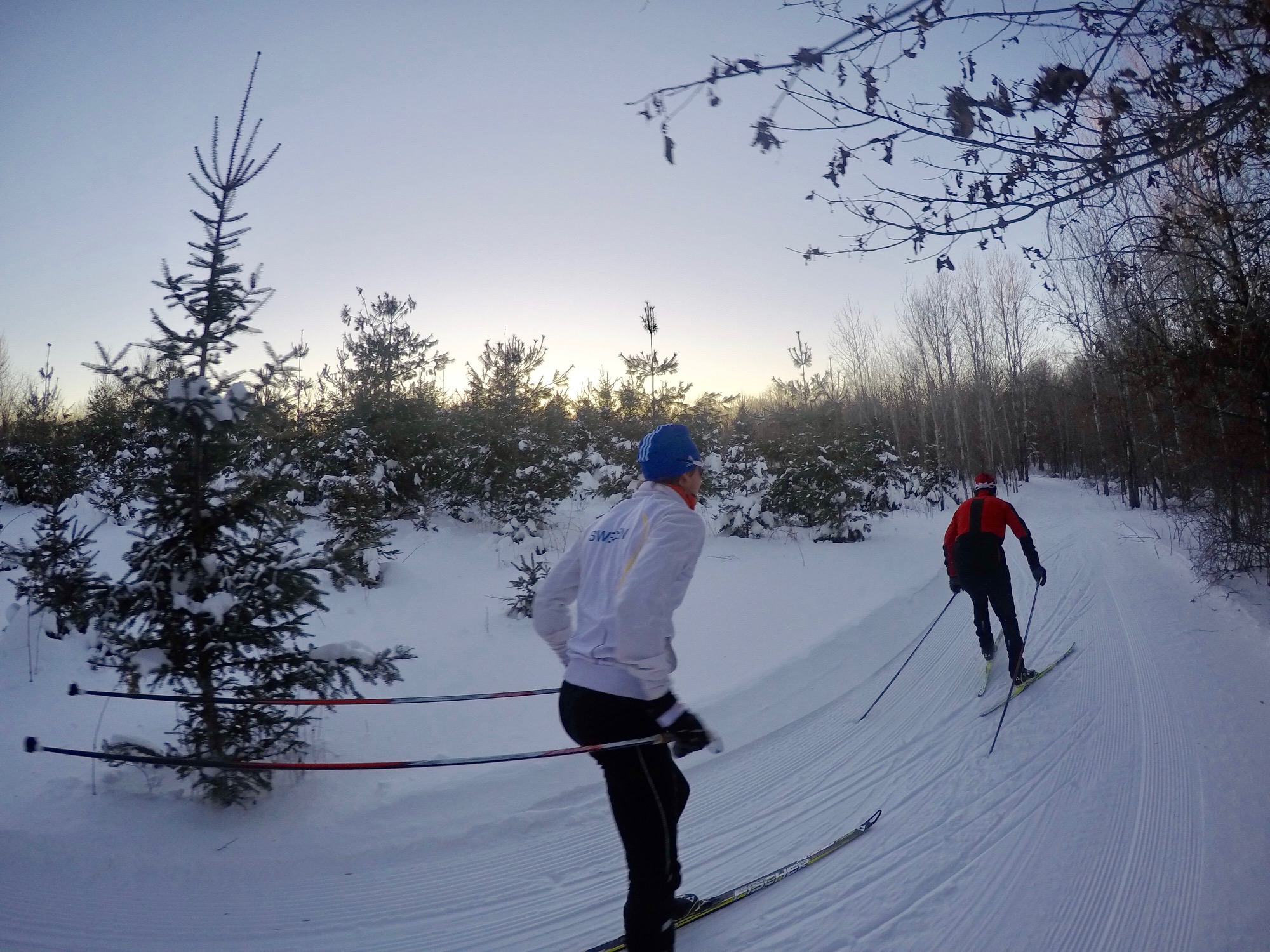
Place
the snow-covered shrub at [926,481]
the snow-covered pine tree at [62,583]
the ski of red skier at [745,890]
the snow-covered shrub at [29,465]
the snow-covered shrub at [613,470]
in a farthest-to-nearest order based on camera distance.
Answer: the snow-covered shrub at [926,481] < the snow-covered shrub at [613,470] < the snow-covered shrub at [29,465] < the snow-covered pine tree at [62,583] < the ski of red skier at [745,890]

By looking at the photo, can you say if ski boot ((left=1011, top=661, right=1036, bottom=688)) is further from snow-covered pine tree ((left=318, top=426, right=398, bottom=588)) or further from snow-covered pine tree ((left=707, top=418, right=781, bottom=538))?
snow-covered pine tree ((left=707, top=418, right=781, bottom=538))

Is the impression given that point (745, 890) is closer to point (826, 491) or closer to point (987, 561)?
point (987, 561)

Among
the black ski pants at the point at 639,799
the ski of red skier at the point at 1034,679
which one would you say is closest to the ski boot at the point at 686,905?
the black ski pants at the point at 639,799

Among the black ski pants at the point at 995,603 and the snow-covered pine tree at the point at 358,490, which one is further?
the snow-covered pine tree at the point at 358,490

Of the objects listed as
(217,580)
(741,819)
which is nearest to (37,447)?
(217,580)

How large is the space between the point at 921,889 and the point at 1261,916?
1.44 metres

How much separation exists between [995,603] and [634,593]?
17.9 ft

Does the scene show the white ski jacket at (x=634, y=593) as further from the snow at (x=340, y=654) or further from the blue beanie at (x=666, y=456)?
the snow at (x=340, y=654)

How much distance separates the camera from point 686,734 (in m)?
2.31

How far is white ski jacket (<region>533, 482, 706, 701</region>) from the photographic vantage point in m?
2.25

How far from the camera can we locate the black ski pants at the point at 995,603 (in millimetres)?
6219

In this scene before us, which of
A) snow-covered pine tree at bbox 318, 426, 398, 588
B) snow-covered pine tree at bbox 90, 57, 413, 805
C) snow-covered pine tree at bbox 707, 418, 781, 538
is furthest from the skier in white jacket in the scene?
snow-covered pine tree at bbox 707, 418, 781, 538

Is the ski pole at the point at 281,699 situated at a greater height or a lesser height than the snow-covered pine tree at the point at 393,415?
lesser

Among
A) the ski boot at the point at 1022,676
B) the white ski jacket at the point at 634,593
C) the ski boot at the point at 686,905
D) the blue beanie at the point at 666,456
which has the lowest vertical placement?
the ski boot at the point at 1022,676
